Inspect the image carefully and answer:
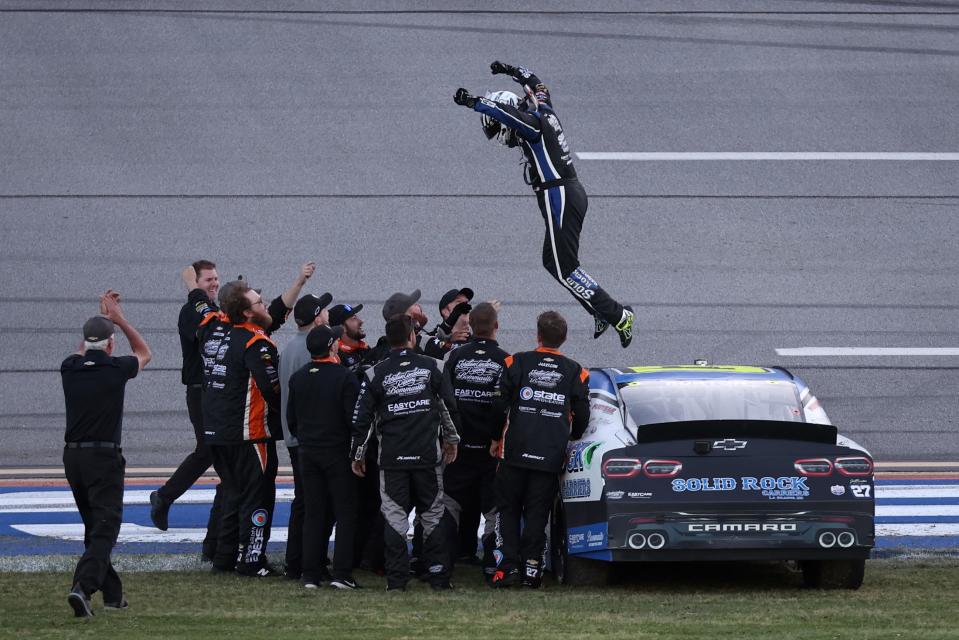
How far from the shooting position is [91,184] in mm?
17703

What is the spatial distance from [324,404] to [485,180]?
31.5 ft

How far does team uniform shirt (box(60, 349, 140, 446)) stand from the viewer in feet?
25.8

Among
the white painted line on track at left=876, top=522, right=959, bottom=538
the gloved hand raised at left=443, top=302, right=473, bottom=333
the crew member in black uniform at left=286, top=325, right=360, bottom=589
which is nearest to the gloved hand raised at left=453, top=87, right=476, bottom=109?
the gloved hand raised at left=443, top=302, right=473, bottom=333

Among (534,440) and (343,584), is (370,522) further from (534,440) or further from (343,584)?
(534,440)

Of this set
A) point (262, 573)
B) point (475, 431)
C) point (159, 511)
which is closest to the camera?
point (262, 573)

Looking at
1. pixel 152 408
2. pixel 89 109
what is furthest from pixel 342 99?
pixel 152 408

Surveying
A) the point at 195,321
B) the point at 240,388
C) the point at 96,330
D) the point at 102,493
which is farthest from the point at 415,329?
the point at 102,493

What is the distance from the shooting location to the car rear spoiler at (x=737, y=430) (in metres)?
8.12

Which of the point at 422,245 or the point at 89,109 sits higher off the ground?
the point at 89,109

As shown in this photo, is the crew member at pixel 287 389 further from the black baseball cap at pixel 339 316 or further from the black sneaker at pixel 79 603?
the black sneaker at pixel 79 603

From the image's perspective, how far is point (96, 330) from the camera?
799 cm

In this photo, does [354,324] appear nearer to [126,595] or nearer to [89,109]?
[126,595]

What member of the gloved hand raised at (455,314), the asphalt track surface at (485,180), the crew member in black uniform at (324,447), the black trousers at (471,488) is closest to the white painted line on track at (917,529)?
the asphalt track surface at (485,180)

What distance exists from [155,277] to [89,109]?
444 centimetres
